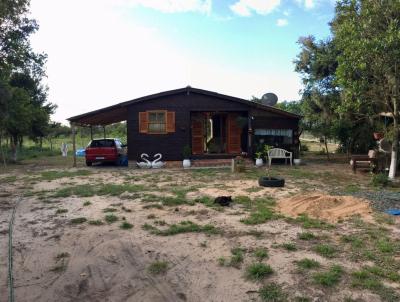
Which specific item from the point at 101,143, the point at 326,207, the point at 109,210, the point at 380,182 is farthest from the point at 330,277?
the point at 101,143

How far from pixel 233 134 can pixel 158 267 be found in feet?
50.1

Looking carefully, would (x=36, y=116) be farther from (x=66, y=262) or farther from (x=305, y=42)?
(x=66, y=262)

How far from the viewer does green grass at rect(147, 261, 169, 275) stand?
16.1 feet

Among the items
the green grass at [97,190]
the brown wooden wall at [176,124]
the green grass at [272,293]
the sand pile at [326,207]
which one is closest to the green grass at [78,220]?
the green grass at [97,190]

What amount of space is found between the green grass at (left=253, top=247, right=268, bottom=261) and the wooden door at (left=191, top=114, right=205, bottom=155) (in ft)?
47.0

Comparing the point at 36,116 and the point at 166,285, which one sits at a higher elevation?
the point at 36,116

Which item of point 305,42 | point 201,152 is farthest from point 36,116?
point 305,42

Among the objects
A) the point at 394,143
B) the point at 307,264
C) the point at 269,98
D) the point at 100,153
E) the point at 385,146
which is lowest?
the point at 307,264

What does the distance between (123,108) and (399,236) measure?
14.7m

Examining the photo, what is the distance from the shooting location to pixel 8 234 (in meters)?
→ 6.51

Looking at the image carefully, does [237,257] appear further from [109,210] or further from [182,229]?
[109,210]

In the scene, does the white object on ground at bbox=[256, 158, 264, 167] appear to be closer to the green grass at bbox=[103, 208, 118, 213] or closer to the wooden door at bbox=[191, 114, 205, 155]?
the wooden door at bbox=[191, 114, 205, 155]

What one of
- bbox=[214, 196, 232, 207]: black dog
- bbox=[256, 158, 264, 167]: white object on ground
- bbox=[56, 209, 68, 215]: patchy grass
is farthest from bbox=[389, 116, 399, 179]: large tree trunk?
bbox=[56, 209, 68, 215]: patchy grass

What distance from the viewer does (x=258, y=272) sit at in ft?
15.5
